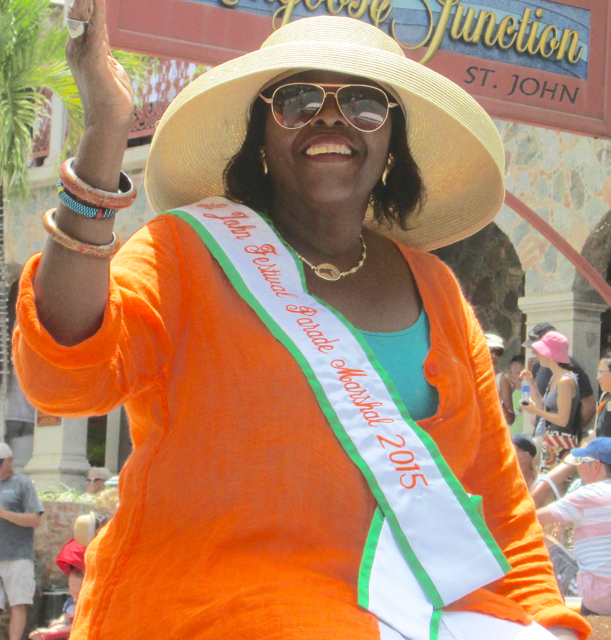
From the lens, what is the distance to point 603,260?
29.6ft

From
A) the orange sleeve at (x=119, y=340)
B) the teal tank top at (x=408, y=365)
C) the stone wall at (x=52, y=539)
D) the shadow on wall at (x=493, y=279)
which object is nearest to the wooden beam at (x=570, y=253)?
the teal tank top at (x=408, y=365)

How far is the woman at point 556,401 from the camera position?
688cm

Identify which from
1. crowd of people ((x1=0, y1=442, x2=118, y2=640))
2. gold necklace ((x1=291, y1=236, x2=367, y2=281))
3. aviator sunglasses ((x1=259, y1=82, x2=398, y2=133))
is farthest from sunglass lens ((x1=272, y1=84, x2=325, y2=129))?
crowd of people ((x1=0, y1=442, x2=118, y2=640))

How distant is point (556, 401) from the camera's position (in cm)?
705

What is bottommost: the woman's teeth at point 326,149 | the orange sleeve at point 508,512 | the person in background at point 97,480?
the person in background at point 97,480

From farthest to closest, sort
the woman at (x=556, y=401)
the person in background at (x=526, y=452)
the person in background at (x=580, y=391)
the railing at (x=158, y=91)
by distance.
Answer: the railing at (x=158, y=91)
the person in background at (x=580, y=391)
the woman at (x=556, y=401)
the person in background at (x=526, y=452)

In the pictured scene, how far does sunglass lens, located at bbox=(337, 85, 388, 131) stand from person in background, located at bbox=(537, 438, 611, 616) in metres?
3.36

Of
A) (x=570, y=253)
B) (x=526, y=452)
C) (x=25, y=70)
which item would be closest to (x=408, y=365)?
(x=570, y=253)

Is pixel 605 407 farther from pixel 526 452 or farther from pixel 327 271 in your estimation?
pixel 327 271

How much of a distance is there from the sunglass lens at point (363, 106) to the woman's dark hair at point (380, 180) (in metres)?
0.18

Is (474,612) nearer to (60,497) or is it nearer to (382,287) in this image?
(382,287)

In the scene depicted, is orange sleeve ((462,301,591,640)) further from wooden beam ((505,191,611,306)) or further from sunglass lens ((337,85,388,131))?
wooden beam ((505,191,611,306))

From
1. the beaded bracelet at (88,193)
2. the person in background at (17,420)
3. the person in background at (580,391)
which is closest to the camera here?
the beaded bracelet at (88,193)

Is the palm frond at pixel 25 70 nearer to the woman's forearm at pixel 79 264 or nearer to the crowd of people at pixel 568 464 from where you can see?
the crowd of people at pixel 568 464
